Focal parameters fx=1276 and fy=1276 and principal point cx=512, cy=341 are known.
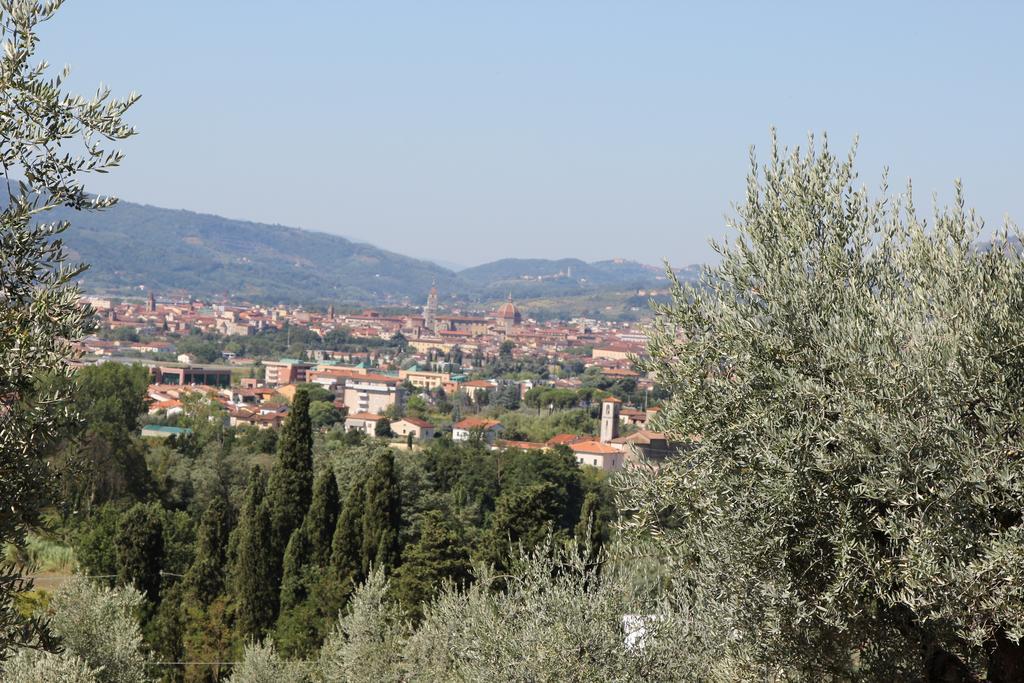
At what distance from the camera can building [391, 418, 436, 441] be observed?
8175cm

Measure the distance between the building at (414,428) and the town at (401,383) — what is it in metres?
0.07

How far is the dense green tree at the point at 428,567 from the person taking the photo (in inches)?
914

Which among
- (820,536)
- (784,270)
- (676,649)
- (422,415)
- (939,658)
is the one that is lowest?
(422,415)

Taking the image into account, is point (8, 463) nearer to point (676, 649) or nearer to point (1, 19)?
point (1, 19)

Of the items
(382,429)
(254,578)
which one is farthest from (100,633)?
(382,429)

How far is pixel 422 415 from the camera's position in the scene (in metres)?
99.1

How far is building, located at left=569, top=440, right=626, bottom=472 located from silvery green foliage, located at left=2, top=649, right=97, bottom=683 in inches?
2165

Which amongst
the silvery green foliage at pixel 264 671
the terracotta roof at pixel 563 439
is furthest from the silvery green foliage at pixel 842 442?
the terracotta roof at pixel 563 439

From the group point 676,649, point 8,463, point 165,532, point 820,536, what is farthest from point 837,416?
point 165,532

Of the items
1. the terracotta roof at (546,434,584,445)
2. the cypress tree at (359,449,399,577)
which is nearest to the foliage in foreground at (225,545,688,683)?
the cypress tree at (359,449,399,577)

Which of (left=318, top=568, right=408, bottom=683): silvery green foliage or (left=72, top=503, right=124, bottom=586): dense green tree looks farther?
(left=72, top=503, right=124, bottom=586): dense green tree

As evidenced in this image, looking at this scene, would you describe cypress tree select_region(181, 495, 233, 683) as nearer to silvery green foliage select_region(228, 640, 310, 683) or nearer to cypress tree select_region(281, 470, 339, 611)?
cypress tree select_region(281, 470, 339, 611)

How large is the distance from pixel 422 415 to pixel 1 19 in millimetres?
94340

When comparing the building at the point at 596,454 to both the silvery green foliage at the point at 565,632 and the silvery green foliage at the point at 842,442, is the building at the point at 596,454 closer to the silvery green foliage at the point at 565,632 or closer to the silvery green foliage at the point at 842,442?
the silvery green foliage at the point at 565,632
